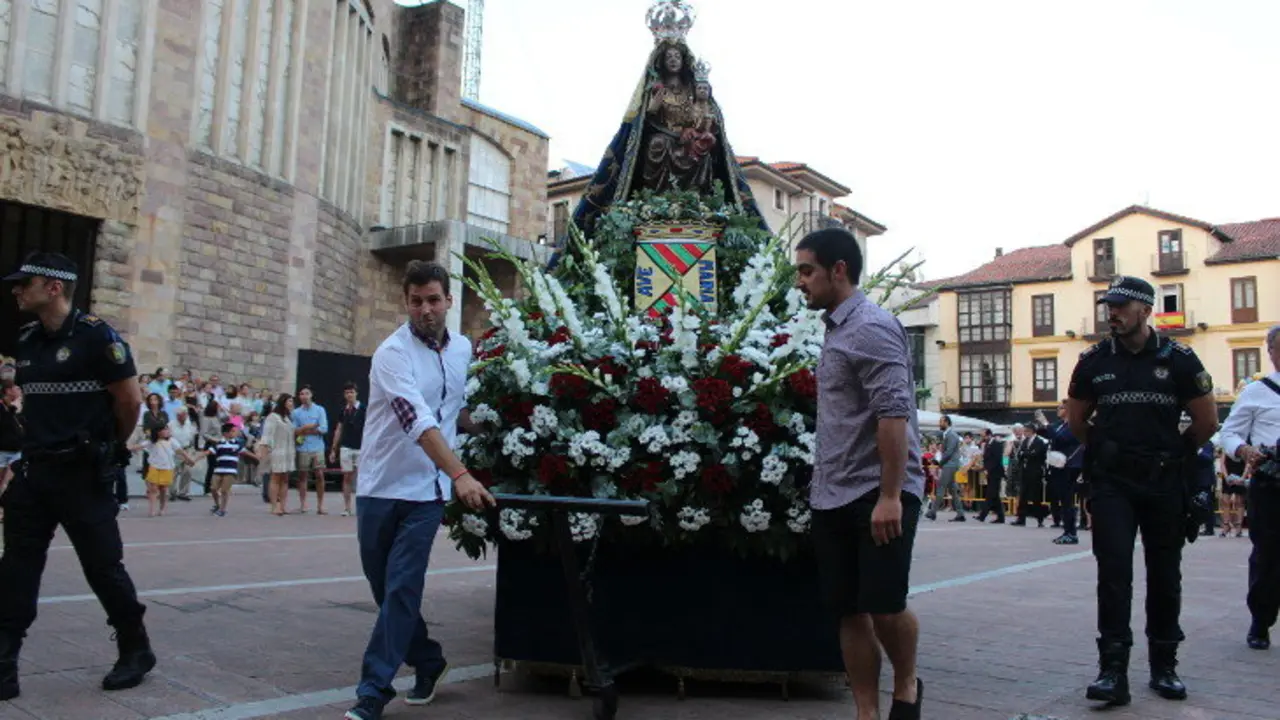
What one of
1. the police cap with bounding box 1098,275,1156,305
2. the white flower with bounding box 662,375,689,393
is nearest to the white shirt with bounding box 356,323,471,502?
the white flower with bounding box 662,375,689,393

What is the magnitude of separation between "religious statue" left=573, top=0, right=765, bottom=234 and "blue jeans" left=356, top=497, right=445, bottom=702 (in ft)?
10.4

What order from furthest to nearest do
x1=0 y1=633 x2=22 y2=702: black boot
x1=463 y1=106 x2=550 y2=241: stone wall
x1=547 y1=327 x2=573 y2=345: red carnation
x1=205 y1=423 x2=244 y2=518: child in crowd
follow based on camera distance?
x1=463 y1=106 x2=550 y2=241: stone wall
x1=205 y1=423 x2=244 y2=518: child in crowd
x1=547 y1=327 x2=573 y2=345: red carnation
x1=0 y1=633 x2=22 y2=702: black boot

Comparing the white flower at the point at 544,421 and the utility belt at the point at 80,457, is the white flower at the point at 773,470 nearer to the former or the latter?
the white flower at the point at 544,421

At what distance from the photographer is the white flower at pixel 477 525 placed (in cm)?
487

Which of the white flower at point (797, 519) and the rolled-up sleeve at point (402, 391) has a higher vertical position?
the rolled-up sleeve at point (402, 391)

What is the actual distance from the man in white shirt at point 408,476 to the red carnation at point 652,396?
2.60 ft

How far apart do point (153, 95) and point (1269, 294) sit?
167 ft

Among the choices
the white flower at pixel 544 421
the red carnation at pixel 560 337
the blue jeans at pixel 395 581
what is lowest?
the blue jeans at pixel 395 581

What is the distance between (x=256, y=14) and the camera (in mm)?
27203

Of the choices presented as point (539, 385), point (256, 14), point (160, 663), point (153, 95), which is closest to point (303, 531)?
point (160, 663)

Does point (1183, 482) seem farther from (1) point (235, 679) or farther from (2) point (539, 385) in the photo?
(1) point (235, 679)

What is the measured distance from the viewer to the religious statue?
23.2 feet

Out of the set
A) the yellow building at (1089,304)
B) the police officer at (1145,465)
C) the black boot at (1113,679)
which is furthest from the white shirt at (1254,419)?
the yellow building at (1089,304)

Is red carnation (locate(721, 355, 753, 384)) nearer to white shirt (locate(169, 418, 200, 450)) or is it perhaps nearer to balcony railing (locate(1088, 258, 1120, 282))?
white shirt (locate(169, 418, 200, 450))
